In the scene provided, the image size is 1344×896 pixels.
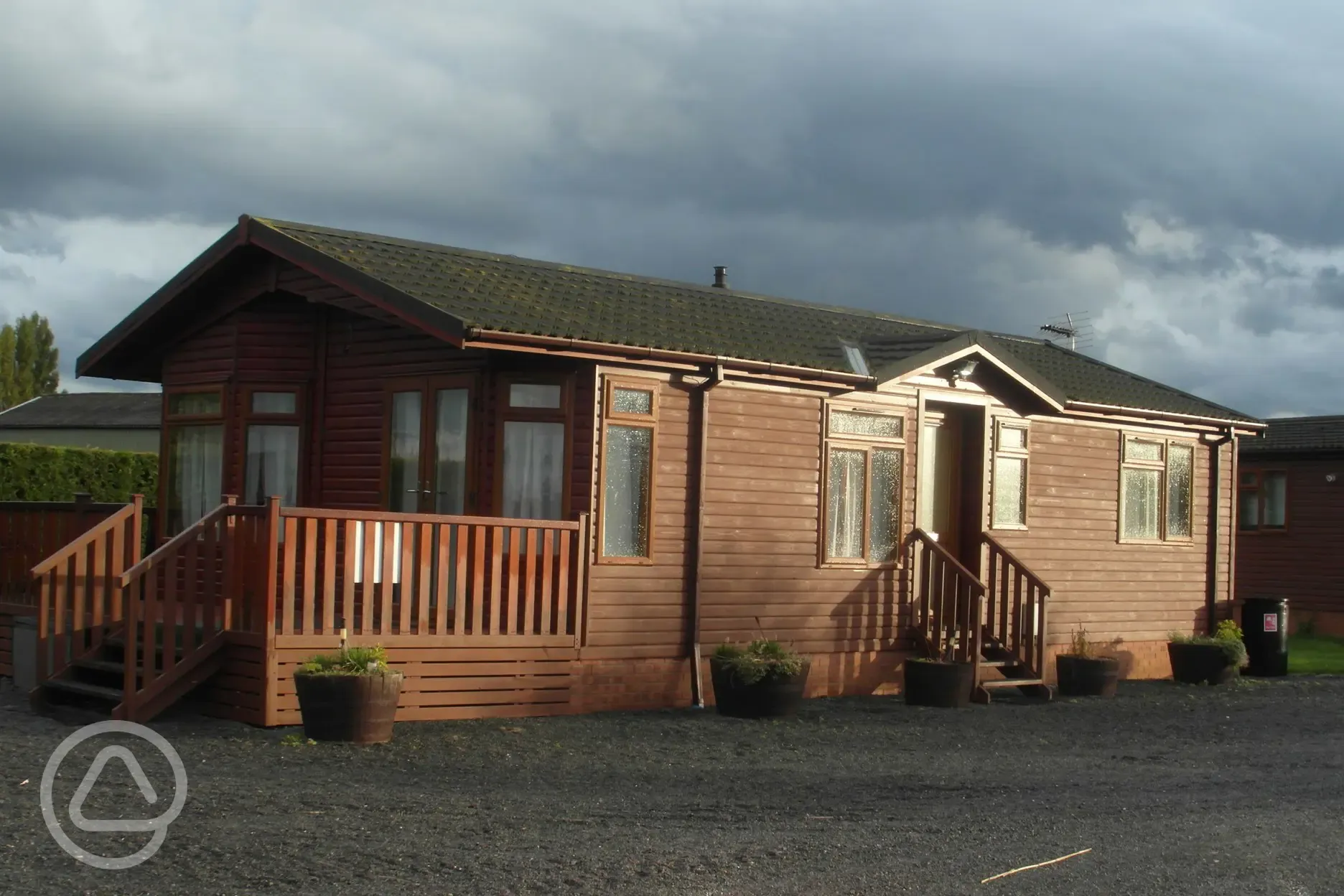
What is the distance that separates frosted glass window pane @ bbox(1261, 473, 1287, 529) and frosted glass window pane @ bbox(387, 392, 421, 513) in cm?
1859

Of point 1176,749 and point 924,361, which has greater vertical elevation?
point 924,361

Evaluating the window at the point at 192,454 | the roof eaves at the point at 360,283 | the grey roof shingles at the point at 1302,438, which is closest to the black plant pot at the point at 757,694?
the roof eaves at the point at 360,283

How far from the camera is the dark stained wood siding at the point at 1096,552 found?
653 inches


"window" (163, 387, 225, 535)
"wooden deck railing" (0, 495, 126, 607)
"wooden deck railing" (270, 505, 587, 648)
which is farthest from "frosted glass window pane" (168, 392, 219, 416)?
"wooden deck railing" (270, 505, 587, 648)

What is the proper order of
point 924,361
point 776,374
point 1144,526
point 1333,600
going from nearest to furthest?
point 776,374, point 924,361, point 1144,526, point 1333,600

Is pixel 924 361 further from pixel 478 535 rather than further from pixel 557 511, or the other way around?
pixel 478 535

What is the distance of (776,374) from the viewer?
538 inches

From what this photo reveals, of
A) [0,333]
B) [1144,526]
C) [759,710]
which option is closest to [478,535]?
[759,710]

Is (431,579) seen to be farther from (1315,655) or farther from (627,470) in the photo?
(1315,655)

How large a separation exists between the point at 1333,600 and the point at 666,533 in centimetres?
1704

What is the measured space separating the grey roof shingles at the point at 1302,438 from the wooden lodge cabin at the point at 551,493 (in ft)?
33.6

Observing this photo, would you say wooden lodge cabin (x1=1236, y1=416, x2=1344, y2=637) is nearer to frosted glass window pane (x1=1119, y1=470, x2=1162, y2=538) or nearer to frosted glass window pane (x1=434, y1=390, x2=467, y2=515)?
frosted glass window pane (x1=1119, y1=470, x2=1162, y2=538)

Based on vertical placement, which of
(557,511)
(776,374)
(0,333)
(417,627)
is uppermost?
(0,333)

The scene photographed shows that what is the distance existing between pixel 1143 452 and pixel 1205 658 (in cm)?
247
